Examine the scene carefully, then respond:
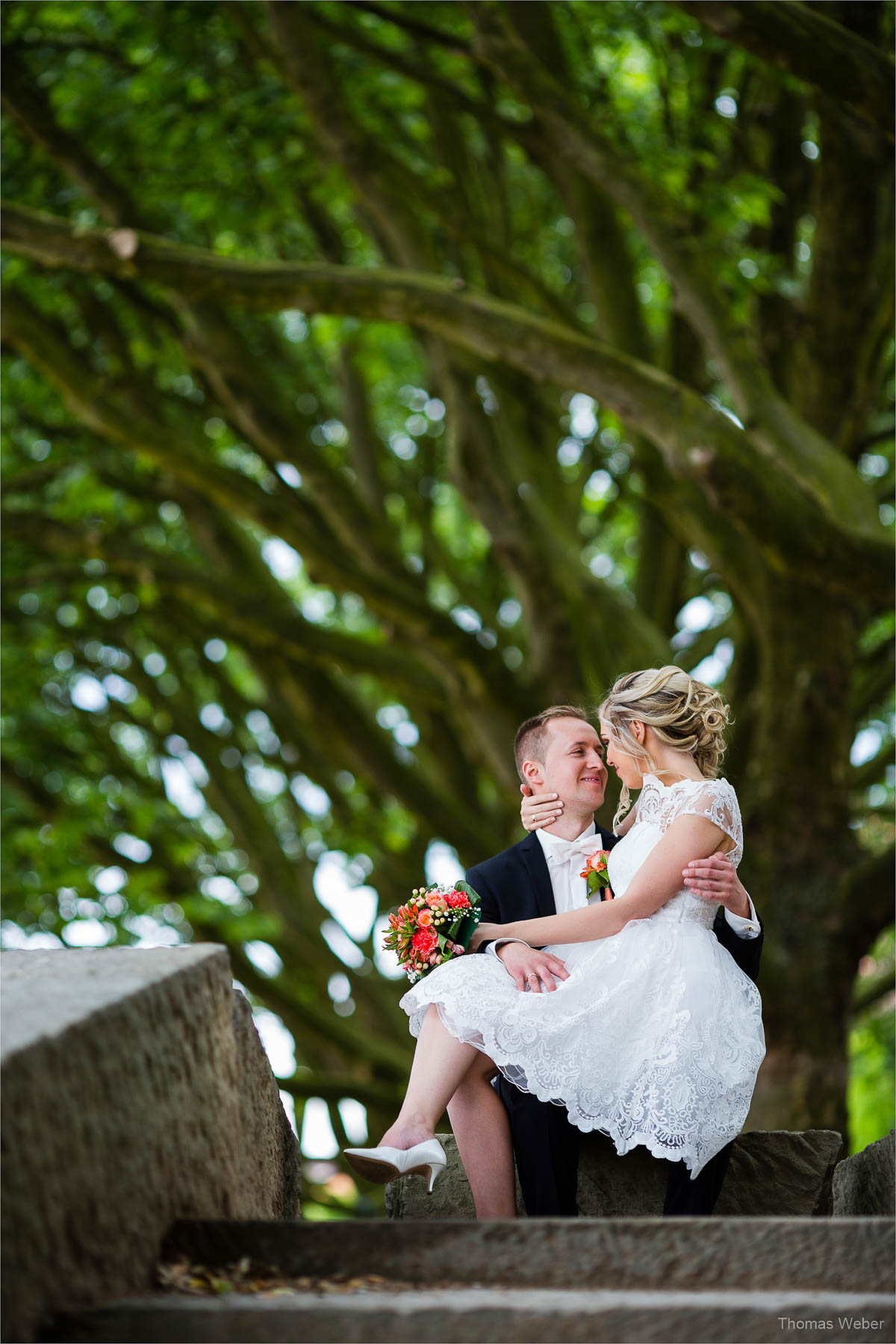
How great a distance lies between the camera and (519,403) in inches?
328

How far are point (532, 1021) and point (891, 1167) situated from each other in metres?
0.95

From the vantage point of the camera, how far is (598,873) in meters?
3.95

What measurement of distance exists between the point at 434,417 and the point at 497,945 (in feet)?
23.5

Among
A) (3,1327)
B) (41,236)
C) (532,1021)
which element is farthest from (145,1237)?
(41,236)

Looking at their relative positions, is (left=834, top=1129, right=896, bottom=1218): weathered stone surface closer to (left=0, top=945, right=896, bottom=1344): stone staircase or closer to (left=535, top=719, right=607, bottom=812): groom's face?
(left=0, top=945, right=896, bottom=1344): stone staircase

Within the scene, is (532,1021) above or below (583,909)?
below

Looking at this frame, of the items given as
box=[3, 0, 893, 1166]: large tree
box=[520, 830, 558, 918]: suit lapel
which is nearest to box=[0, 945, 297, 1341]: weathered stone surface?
box=[520, 830, 558, 918]: suit lapel

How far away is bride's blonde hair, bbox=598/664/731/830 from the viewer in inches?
152

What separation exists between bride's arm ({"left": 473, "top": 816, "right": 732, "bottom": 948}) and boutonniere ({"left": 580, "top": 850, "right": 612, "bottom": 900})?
0.24 meters

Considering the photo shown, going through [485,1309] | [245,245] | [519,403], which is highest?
[245,245]

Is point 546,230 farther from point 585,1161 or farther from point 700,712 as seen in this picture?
point 585,1161

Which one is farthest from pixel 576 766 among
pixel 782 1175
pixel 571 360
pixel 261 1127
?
pixel 571 360

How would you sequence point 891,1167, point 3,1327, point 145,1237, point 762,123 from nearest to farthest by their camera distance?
point 3,1327 < point 145,1237 < point 891,1167 < point 762,123

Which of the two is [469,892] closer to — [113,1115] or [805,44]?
[113,1115]
